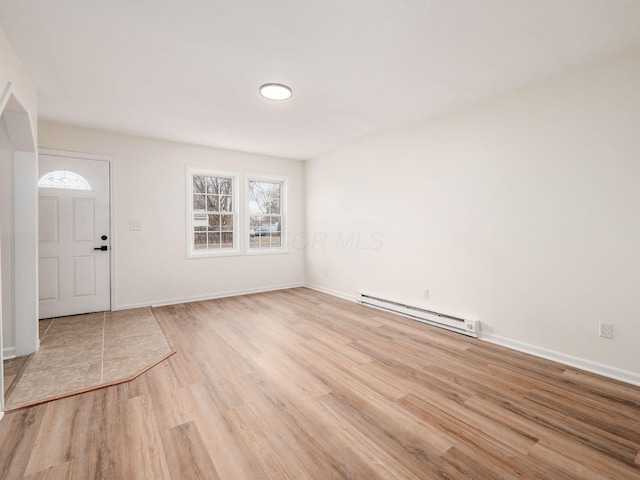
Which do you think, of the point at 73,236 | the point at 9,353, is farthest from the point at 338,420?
the point at 73,236

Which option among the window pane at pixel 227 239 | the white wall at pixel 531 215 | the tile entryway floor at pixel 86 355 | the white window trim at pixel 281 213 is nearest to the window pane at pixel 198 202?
the window pane at pixel 227 239

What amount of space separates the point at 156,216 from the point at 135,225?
0.31 meters

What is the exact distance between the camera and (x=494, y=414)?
194 centimetres

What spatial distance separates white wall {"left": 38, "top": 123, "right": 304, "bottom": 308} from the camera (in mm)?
4262

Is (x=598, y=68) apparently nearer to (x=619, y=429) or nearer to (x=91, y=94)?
(x=619, y=429)

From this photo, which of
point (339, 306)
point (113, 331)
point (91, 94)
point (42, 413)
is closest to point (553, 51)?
point (339, 306)

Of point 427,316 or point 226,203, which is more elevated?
point 226,203

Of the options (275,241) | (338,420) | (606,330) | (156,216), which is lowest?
(338,420)

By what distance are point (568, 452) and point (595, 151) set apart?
2299 millimetres

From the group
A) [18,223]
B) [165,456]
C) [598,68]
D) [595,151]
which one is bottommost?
[165,456]

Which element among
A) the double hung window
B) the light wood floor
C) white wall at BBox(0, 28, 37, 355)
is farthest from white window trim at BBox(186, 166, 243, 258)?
the light wood floor

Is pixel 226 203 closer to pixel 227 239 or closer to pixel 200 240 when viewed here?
pixel 227 239

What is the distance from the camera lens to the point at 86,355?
284cm

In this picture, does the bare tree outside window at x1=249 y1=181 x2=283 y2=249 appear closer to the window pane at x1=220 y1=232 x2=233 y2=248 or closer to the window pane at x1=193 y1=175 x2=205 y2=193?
the window pane at x1=220 y1=232 x2=233 y2=248
